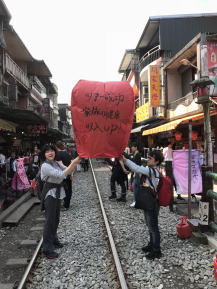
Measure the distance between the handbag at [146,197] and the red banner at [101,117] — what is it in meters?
0.90

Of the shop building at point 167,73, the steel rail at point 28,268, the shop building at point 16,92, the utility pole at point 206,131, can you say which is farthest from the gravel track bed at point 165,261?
the shop building at point 167,73

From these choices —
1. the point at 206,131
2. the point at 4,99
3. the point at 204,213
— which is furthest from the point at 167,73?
the point at 204,213

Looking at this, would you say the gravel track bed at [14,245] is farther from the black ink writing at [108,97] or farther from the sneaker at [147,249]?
the black ink writing at [108,97]

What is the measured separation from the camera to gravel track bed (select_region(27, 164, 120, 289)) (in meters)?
3.99

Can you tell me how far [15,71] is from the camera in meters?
19.3

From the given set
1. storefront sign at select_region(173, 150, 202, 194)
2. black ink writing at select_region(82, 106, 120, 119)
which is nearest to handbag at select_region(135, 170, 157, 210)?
black ink writing at select_region(82, 106, 120, 119)

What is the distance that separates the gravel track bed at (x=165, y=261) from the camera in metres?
3.94

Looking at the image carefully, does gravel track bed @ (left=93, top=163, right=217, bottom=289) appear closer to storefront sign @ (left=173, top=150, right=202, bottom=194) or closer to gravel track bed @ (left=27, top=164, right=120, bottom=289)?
gravel track bed @ (left=27, top=164, right=120, bottom=289)

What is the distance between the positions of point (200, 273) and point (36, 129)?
17442 mm

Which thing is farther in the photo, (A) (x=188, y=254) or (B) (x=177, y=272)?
(A) (x=188, y=254)

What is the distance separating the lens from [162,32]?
2114cm

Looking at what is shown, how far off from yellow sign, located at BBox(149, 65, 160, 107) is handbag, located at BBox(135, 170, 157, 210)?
49.6 ft

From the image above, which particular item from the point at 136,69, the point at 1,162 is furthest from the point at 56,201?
the point at 136,69

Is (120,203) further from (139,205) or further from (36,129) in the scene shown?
(36,129)
